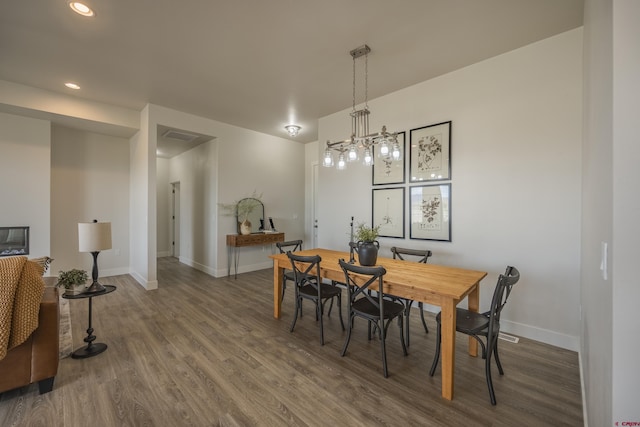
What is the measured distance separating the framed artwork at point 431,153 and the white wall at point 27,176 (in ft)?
18.1

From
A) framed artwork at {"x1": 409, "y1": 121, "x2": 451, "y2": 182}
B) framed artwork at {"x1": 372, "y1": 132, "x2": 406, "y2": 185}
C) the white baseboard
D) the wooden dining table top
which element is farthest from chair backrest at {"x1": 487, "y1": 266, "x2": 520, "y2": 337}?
framed artwork at {"x1": 372, "y1": 132, "x2": 406, "y2": 185}

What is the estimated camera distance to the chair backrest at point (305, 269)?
108 inches

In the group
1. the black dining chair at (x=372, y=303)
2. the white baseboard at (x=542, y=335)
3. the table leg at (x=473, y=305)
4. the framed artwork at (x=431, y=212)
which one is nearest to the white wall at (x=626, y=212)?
the black dining chair at (x=372, y=303)

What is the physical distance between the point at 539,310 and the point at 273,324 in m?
2.79

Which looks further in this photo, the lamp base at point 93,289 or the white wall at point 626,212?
the lamp base at point 93,289

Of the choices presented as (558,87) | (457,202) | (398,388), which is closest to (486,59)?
(558,87)

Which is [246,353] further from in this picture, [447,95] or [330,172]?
[447,95]

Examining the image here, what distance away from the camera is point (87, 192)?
5.04 metres

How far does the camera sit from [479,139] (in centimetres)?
310

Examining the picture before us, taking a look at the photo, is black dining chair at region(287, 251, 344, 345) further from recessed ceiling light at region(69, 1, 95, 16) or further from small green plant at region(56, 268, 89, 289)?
recessed ceiling light at region(69, 1, 95, 16)

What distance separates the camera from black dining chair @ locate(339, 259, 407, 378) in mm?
2152

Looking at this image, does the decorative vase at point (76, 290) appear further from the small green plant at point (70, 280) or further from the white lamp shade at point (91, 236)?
the white lamp shade at point (91, 236)

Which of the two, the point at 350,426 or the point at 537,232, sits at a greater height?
the point at 537,232

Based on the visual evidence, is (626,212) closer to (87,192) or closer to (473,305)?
(473,305)
